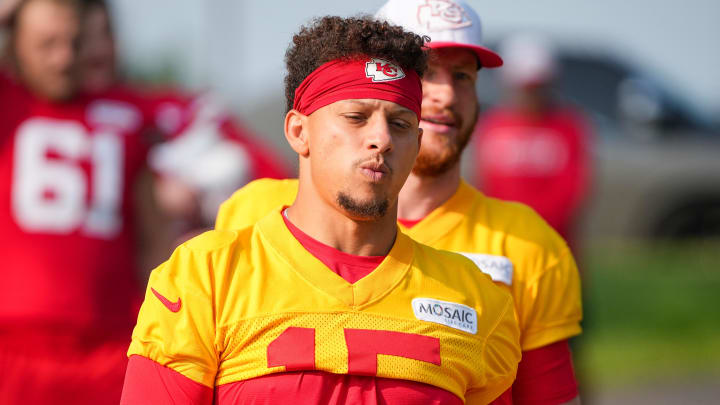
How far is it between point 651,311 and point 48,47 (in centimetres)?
781

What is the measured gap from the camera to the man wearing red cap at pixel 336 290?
287 cm

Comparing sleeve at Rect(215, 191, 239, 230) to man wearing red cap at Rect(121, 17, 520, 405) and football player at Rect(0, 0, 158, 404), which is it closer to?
man wearing red cap at Rect(121, 17, 520, 405)

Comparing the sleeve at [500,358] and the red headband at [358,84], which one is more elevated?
the red headband at [358,84]

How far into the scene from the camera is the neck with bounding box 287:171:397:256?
3.09m

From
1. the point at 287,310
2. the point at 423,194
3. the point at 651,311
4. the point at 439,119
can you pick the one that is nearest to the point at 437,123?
the point at 439,119

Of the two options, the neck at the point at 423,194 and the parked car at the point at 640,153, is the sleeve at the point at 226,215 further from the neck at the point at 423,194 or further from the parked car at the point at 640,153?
the parked car at the point at 640,153

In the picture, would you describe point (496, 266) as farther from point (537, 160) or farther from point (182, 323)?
point (537, 160)

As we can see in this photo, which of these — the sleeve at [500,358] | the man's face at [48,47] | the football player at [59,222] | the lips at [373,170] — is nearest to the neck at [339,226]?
the lips at [373,170]

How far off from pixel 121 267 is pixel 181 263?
3055 millimetres

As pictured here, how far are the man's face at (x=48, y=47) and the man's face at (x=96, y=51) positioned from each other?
66mm

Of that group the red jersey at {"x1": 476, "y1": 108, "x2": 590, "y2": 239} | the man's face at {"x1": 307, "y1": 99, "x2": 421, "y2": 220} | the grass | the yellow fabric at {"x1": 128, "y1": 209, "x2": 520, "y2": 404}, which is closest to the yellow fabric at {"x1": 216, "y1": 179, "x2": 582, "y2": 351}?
the yellow fabric at {"x1": 128, "y1": 209, "x2": 520, "y2": 404}

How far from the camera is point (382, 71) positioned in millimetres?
3047

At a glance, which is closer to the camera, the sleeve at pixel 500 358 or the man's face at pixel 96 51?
the sleeve at pixel 500 358

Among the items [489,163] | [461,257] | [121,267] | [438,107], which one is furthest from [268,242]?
[489,163]
